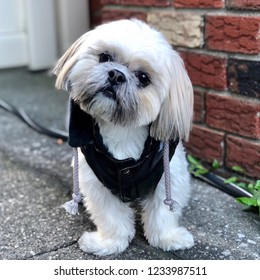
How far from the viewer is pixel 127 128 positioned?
1639mm

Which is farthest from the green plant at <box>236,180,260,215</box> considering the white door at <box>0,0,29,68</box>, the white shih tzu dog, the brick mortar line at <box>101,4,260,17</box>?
the white door at <box>0,0,29,68</box>

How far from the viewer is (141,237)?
1831 millimetres

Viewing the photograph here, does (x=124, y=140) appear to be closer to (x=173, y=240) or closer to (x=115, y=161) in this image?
(x=115, y=161)

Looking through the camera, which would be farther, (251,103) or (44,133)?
(44,133)

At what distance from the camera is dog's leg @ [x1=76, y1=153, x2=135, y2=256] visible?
172 cm

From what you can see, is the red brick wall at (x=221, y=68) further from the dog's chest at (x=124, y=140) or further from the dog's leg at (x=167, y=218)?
the dog's chest at (x=124, y=140)

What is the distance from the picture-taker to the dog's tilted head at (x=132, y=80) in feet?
4.92

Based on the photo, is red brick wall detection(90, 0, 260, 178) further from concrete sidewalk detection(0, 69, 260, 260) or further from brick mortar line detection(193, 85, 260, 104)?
concrete sidewalk detection(0, 69, 260, 260)

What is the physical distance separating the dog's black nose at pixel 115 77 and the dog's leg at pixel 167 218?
1.31ft

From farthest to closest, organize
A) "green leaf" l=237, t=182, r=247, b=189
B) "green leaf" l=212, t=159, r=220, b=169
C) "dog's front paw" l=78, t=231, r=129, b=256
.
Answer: "green leaf" l=212, t=159, r=220, b=169 → "green leaf" l=237, t=182, r=247, b=189 → "dog's front paw" l=78, t=231, r=129, b=256

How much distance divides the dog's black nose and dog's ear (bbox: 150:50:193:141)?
144 millimetres
